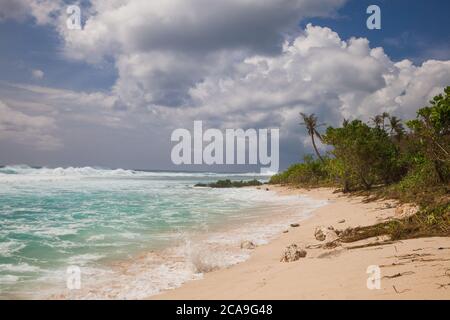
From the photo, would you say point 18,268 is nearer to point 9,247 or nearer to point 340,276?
point 9,247

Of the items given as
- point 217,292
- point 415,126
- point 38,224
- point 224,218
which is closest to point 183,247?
point 217,292

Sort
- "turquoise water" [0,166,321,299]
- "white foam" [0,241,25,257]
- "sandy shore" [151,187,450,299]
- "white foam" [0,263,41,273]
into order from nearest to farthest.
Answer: "sandy shore" [151,187,450,299] → "turquoise water" [0,166,321,299] → "white foam" [0,263,41,273] → "white foam" [0,241,25,257]

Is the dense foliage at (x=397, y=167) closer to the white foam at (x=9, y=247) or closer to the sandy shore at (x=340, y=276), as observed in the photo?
the sandy shore at (x=340, y=276)

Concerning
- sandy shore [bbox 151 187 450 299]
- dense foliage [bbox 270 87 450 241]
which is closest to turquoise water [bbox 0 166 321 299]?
sandy shore [bbox 151 187 450 299]

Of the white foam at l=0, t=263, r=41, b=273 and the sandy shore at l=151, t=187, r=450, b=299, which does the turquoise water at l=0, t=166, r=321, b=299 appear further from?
the sandy shore at l=151, t=187, r=450, b=299

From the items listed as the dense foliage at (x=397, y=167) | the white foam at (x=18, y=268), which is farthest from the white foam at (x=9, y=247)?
the dense foliage at (x=397, y=167)

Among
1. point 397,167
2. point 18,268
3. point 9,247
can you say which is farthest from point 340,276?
point 397,167

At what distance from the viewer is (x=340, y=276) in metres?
5.04

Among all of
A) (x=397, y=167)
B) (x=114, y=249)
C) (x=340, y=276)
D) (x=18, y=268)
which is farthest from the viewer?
(x=397, y=167)

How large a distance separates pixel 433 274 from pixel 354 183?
2380cm

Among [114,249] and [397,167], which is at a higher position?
[397,167]

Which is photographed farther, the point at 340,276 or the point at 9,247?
the point at 9,247

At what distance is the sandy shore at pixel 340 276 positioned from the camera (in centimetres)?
410

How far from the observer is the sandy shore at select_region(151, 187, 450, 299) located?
410 cm
